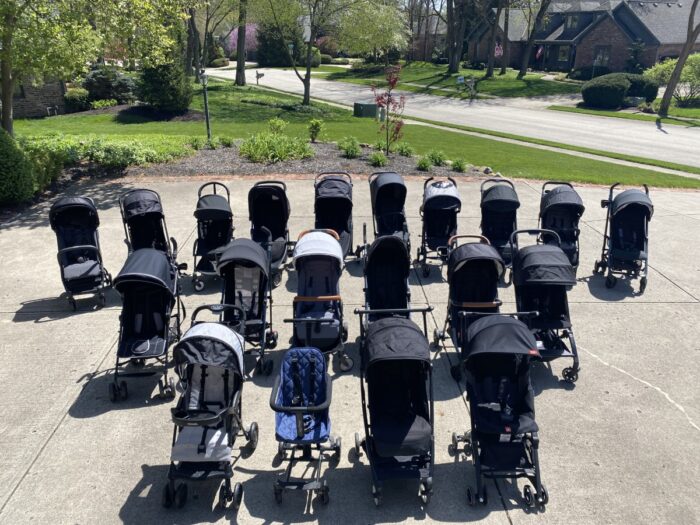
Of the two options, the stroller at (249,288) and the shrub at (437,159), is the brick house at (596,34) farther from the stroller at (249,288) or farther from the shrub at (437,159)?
the stroller at (249,288)

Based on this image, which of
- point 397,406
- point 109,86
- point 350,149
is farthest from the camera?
point 109,86

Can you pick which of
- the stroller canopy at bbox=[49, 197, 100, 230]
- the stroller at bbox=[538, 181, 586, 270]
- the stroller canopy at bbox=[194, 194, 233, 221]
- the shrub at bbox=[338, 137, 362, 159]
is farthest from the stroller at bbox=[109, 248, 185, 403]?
the shrub at bbox=[338, 137, 362, 159]

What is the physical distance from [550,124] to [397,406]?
1191 inches

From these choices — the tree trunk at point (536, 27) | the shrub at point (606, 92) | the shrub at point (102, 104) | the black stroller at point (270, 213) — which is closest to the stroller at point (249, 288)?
the black stroller at point (270, 213)

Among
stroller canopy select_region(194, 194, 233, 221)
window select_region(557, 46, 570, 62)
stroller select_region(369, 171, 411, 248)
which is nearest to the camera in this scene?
stroller canopy select_region(194, 194, 233, 221)

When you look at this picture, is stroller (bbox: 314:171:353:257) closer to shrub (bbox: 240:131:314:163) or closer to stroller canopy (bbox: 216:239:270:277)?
stroller canopy (bbox: 216:239:270:277)

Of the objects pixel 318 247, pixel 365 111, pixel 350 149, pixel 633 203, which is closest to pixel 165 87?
pixel 365 111

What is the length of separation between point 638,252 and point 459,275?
4445 millimetres

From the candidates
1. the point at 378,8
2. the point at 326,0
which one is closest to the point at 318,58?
the point at 378,8

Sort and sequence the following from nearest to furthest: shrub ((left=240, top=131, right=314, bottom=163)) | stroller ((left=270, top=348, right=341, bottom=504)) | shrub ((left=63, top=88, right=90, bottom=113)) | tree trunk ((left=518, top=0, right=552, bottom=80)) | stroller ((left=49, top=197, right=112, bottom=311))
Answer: stroller ((left=270, top=348, right=341, bottom=504)) < stroller ((left=49, top=197, right=112, bottom=311)) < shrub ((left=240, top=131, right=314, bottom=163)) < shrub ((left=63, top=88, right=90, bottom=113)) < tree trunk ((left=518, top=0, right=552, bottom=80))

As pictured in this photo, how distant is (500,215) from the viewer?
11.3 m

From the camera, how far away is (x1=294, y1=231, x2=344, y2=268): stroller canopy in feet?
27.1

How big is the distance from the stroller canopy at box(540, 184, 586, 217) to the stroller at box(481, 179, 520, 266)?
2.10 ft

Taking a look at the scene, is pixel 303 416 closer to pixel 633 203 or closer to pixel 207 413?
pixel 207 413
